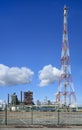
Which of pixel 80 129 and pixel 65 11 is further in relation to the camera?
pixel 65 11

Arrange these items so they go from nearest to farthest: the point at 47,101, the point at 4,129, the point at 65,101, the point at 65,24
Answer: the point at 4,129
the point at 65,24
the point at 65,101
the point at 47,101

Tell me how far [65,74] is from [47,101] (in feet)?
159

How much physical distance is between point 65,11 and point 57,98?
27.2 m

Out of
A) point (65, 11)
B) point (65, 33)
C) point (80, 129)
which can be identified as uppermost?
point (65, 11)

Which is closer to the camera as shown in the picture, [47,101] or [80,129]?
[80,129]

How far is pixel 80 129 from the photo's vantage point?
19922 mm

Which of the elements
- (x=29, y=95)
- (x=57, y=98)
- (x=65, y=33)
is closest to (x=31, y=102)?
(x=29, y=95)

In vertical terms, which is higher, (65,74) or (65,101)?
(65,74)

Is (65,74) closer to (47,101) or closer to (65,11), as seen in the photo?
(65,11)

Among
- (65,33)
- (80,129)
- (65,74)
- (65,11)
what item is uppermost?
(65,11)

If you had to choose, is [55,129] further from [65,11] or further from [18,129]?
[65,11]

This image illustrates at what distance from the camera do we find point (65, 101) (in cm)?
10144

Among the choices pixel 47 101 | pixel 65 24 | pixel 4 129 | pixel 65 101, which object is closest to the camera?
pixel 4 129

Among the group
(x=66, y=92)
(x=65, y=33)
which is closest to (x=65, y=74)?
(x=66, y=92)
